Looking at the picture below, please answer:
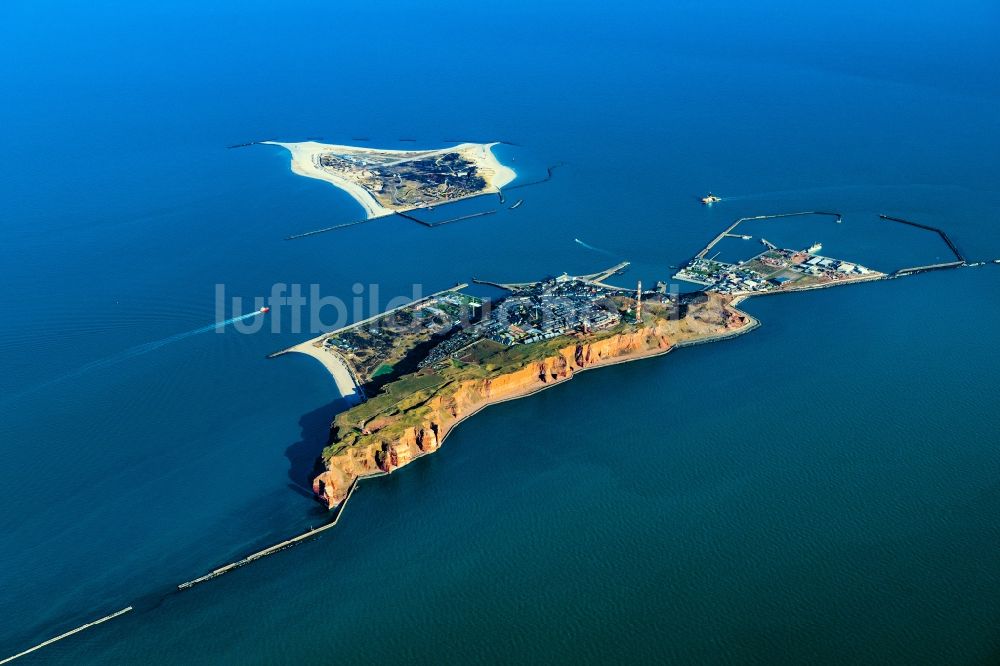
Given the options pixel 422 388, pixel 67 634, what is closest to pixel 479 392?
pixel 422 388

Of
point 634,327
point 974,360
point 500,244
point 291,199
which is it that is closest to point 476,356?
point 634,327

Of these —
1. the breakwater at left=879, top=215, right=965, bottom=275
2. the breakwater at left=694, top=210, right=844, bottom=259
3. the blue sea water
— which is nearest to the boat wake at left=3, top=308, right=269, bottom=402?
the blue sea water

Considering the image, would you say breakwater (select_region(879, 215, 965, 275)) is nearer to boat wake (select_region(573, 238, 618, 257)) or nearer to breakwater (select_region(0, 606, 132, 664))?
boat wake (select_region(573, 238, 618, 257))

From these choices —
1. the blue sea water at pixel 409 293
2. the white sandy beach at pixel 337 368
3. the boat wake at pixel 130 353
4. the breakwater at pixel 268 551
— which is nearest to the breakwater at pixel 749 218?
the blue sea water at pixel 409 293

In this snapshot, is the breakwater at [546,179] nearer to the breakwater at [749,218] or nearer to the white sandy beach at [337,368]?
the breakwater at [749,218]

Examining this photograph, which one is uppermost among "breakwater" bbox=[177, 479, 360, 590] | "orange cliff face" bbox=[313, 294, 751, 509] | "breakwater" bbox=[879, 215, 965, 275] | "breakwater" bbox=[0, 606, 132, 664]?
"breakwater" bbox=[879, 215, 965, 275]

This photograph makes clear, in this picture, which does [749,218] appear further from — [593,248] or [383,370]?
[383,370]

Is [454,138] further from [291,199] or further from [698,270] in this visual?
[698,270]
